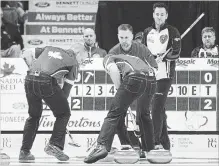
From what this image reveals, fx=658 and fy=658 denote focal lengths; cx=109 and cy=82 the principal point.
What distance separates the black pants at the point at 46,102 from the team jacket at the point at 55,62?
10cm

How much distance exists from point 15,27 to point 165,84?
4337mm

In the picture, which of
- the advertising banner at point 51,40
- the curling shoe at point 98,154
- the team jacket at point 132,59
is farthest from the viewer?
the advertising banner at point 51,40

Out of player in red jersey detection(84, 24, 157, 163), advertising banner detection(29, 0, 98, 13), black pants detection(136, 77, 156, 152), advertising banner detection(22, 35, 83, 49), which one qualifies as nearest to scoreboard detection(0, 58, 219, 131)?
black pants detection(136, 77, 156, 152)

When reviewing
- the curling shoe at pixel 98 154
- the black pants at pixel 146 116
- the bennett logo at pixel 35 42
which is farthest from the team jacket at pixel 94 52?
the curling shoe at pixel 98 154

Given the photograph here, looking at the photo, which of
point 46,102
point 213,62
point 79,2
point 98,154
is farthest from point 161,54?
point 79,2

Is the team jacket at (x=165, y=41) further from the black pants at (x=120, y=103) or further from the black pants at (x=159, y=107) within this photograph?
the black pants at (x=120, y=103)

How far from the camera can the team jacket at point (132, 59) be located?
24.9ft

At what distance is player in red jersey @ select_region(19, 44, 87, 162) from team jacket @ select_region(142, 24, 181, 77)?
977 millimetres

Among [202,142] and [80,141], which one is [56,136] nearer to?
[80,141]

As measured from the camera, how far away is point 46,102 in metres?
7.86

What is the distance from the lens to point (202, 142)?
31.5ft

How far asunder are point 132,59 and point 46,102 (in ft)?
3.81

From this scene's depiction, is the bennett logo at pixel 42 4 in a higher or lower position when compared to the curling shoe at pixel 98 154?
higher

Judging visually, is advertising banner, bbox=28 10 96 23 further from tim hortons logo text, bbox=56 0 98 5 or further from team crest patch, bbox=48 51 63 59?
team crest patch, bbox=48 51 63 59
